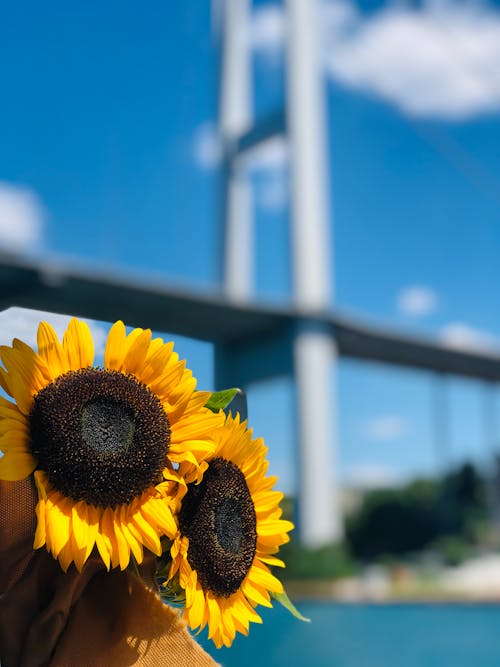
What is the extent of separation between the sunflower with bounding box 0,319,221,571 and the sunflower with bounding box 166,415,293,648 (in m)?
0.01

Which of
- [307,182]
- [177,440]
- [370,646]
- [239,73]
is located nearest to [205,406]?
[177,440]

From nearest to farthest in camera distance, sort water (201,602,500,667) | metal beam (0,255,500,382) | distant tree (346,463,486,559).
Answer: water (201,602,500,667) → metal beam (0,255,500,382) → distant tree (346,463,486,559)

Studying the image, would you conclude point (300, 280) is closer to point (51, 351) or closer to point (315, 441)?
point (315, 441)

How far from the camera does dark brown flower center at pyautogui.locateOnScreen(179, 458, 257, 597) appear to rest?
300mm

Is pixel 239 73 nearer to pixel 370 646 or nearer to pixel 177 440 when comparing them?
pixel 370 646

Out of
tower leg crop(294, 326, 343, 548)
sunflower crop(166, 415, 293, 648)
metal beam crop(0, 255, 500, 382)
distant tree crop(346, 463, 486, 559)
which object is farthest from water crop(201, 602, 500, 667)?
distant tree crop(346, 463, 486, 559)

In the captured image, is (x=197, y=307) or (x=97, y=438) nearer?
(x=97, y=438)

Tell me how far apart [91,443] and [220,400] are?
67 mm

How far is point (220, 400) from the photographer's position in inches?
12.9

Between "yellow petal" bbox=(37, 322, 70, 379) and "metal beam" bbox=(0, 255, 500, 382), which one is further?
"metal beam" bbox=(0, 255, 500, 382)

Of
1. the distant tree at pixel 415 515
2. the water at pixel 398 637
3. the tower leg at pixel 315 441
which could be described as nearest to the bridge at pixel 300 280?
the tower leg at pixel 315 441

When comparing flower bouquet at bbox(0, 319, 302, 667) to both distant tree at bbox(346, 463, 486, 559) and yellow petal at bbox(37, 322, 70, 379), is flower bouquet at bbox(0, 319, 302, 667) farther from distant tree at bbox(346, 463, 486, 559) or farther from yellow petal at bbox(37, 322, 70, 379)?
distant tree at bbox(346, 463, 486, 559)

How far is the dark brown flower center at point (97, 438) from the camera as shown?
27 cm

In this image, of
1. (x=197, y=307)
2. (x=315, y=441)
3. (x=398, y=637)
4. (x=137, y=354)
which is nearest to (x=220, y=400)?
(x=137, y=354)
